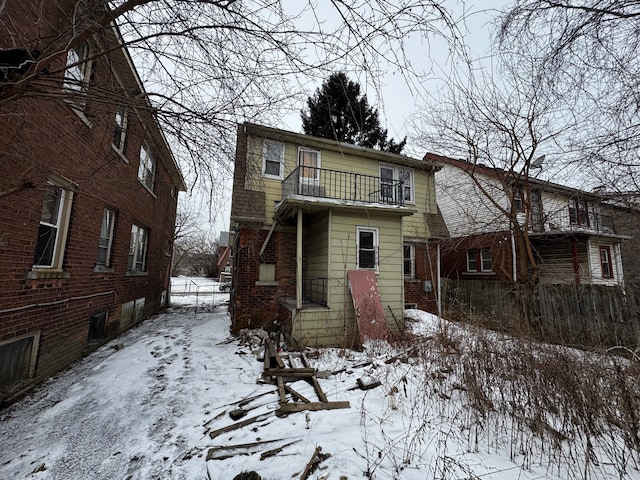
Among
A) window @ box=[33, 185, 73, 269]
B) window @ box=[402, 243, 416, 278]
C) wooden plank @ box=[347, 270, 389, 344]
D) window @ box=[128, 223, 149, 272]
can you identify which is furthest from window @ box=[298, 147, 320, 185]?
window @ box=[33, 185, 73, 269]

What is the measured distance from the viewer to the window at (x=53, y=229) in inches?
168

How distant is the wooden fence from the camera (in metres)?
6.91

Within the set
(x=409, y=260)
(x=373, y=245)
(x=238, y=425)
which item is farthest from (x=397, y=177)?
(x=238, y=425)

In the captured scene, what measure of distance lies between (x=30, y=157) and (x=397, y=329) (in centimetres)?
845

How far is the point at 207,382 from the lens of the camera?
4.48 meters

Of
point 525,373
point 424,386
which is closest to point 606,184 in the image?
point 525,373

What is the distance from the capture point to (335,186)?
9172 millimetres

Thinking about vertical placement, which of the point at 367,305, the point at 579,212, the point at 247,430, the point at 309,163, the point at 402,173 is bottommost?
the point at 247,430

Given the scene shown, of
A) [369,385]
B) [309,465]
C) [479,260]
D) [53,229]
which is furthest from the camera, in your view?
[479,260]

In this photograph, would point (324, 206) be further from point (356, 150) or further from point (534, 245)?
point (534, 245)

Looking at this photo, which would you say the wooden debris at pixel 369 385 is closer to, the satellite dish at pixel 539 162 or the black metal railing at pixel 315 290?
the black metal railing at pixel 315 290

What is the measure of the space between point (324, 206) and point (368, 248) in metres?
1.93

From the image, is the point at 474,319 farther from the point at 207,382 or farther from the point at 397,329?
the point at 207,382

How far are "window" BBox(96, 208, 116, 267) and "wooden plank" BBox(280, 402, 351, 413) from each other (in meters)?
5.72
